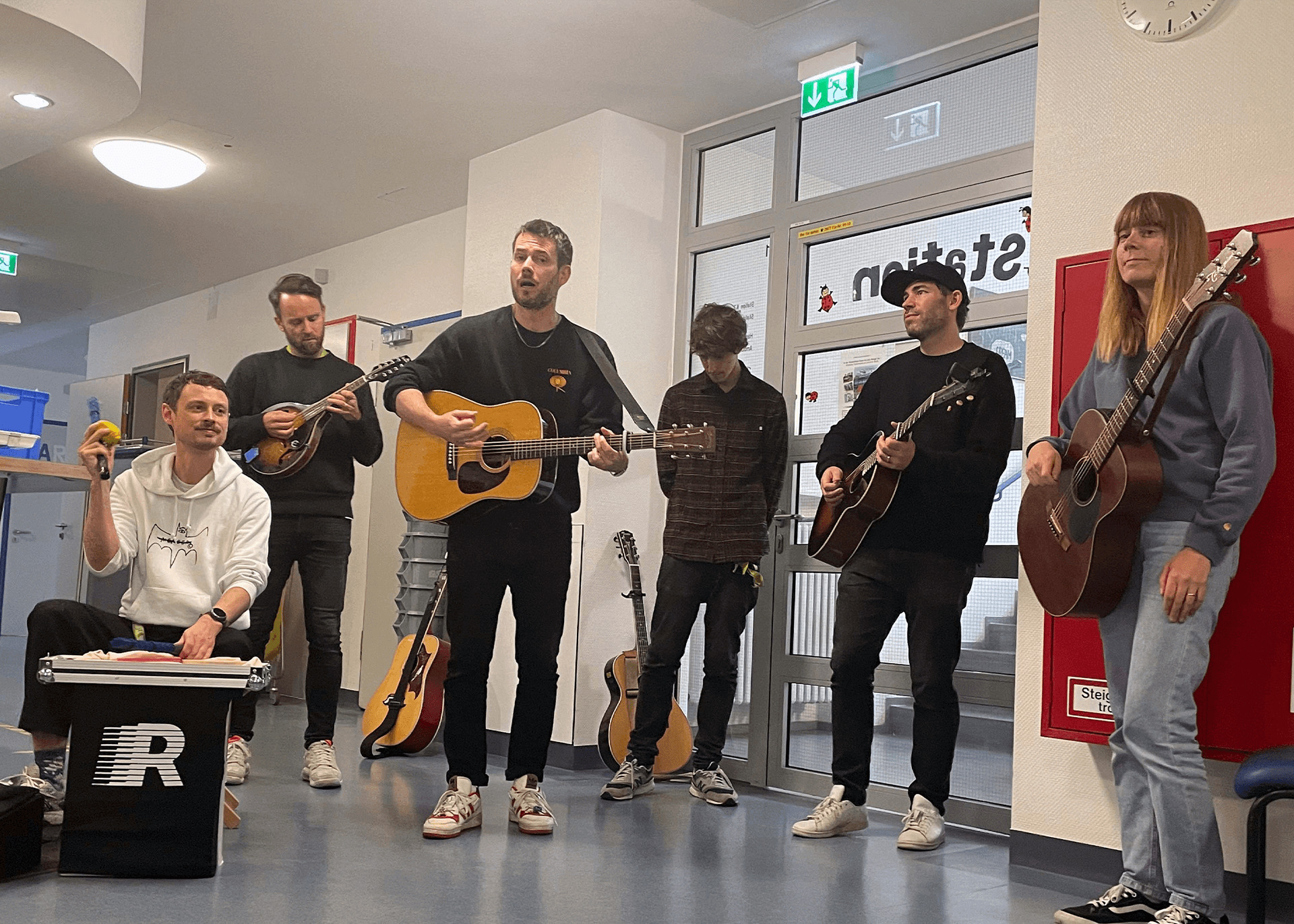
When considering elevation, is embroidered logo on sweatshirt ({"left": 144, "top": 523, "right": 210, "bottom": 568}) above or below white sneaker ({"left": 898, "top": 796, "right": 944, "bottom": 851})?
above

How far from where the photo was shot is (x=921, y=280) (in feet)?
11.7

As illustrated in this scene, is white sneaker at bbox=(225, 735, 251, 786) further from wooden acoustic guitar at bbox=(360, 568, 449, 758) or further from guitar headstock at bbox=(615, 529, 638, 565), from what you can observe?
guitar headstock at bbox=(615, 529, 638, 565)

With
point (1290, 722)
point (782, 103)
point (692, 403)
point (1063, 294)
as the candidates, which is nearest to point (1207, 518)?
point (1290, 722)

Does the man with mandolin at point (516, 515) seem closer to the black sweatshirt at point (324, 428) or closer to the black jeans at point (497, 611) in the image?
the black jeans at point (497, 611)

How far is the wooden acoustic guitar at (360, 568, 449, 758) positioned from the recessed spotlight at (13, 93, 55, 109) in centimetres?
232

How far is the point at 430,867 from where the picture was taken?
2.81 meters

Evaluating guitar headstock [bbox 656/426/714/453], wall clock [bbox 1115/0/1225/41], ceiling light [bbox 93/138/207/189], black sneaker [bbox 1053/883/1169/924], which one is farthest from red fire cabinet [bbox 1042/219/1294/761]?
ceiling light [bbox 93/138/207/189]

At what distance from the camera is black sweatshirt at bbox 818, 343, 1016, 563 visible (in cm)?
337

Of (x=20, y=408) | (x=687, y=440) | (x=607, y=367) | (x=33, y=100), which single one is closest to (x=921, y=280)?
(x=687, y=440)

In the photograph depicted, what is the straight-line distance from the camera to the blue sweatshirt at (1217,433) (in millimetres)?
2410

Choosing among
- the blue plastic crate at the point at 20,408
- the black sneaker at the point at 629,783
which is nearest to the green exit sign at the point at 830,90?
the black sneaker at the point at 629,783

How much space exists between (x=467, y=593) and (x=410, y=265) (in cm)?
405

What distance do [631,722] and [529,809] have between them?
120cm

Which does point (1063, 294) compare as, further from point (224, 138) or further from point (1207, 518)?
point (224, 138)
